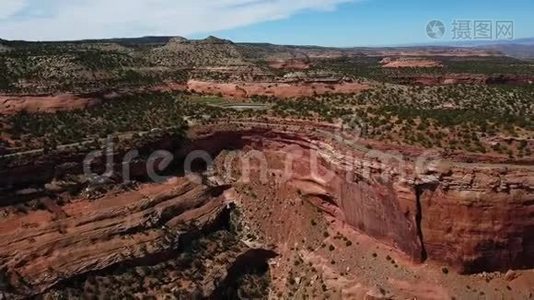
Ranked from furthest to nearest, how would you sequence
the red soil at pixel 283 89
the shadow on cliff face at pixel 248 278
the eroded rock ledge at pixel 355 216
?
1. the red soil at pixel 283 89
2. the shadow on cliff face at pixel 248 278
3. the eroded rock ledge at pixel 355 216

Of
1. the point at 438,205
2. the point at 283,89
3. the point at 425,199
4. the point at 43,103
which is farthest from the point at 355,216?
the point at 43,103

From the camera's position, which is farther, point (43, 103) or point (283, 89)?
point (283, 89)

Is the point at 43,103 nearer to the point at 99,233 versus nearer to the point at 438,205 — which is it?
the point at 99,233

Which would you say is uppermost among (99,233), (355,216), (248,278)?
(99,233)

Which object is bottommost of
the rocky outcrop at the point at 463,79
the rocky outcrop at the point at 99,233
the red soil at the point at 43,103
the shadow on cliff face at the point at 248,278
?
the shadow on cliff face at the point at 248,278

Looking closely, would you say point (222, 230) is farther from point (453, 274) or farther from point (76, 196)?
point (453, 274)

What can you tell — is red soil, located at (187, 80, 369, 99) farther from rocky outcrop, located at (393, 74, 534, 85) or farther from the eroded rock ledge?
rocky outcrop, located at (393, 74, 534, 85)

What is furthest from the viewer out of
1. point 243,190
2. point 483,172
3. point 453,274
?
point 243,190

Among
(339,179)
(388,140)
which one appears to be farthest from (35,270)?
(388,140)

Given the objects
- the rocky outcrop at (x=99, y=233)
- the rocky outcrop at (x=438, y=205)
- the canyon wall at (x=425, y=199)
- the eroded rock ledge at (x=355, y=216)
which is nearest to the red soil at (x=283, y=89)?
the canyon wall at (x=425, y=199)

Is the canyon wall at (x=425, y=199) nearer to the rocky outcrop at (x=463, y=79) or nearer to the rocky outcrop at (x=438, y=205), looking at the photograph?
the rocky outcrop at (x=438, y=205)

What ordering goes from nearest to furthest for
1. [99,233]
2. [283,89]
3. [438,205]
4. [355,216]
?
[438,205] < [99,233] < [355,216] < [283,89]
